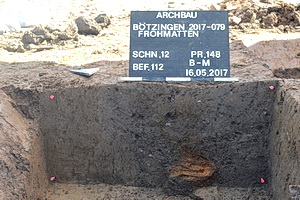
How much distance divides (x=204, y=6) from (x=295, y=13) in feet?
4.46

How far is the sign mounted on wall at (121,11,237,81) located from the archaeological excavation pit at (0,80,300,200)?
0.13 m

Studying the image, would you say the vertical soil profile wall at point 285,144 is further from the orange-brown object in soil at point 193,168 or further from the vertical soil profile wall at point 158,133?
the orange-brown object in soil at point 193,168

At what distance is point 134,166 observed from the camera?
3.94 metres

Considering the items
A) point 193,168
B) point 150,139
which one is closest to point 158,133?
point 150,139

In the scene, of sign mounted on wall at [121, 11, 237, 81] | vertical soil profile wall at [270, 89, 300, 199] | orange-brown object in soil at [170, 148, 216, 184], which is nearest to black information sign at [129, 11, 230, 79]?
sign mounted on wall at [121, 11, 237, 81]

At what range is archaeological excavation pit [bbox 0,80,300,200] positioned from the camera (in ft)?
12.2

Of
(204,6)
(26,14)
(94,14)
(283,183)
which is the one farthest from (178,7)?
(283,183)

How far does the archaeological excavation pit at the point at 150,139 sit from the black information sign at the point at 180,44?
15 cm

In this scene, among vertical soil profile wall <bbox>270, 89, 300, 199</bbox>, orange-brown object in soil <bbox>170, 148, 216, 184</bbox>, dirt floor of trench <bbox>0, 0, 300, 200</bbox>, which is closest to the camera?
vertical soil profile wall <bbox>270, 89, 300, 199</bbox>

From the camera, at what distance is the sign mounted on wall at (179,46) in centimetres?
376

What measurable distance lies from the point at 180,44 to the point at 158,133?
0.77 meters

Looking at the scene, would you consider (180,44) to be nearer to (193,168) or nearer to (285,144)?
(193,168)

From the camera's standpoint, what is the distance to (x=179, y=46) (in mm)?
3801

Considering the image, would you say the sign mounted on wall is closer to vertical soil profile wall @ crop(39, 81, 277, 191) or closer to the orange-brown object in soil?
vertical soil profile wall @ crop(39, 81, 277, 191)
